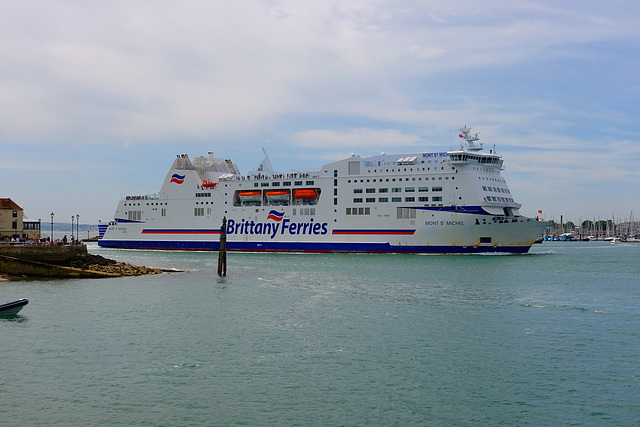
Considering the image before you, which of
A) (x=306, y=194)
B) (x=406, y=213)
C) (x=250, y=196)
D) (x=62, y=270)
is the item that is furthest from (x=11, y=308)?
(x=250, y=196)

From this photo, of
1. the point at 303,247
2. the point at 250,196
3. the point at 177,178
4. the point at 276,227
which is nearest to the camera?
the point at 303,247

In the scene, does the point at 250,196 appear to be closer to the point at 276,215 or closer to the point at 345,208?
the point at 276,215

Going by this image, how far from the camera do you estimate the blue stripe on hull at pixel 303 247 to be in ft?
146

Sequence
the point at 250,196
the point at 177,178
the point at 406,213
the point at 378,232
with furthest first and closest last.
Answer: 1. the point at 177,178
2. the point at 250,196
3. the point at 378,232
4. the point at 406,213

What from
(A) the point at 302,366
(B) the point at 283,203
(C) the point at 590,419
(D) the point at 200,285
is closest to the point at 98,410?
(A) the point at 302,366

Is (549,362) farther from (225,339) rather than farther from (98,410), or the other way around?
(98,410)

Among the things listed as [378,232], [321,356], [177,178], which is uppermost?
[177,178]

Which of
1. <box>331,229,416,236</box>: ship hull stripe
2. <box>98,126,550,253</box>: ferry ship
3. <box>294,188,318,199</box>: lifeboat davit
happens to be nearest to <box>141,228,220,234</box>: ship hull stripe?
<box>98,126,550,253</box>: ferry ship

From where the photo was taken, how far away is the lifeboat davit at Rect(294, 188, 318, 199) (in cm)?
5109

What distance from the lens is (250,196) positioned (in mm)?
54375

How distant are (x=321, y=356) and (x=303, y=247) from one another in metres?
36.6

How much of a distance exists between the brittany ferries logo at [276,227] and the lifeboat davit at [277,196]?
1.35m

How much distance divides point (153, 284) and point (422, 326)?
1501cm

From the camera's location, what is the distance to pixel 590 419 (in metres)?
9.77
